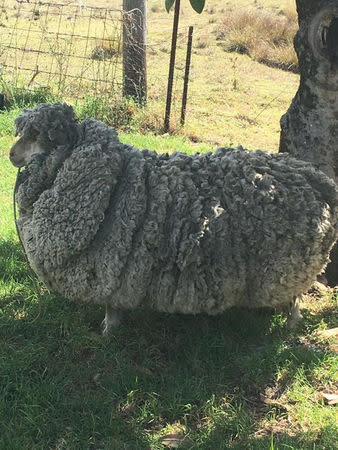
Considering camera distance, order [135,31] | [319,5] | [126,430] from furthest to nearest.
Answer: [135,31] < [319,5] < [126,430]

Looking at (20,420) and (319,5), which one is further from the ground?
(319,5)

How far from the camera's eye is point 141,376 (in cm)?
316

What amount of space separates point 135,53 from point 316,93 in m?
5.13

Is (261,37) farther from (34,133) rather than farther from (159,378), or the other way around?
(159,378)

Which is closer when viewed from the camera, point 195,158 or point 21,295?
point 195,158

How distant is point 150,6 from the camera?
1021 inches

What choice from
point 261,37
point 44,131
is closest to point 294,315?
point 44,131

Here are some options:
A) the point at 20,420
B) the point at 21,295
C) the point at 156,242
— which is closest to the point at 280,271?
the point at 156,242

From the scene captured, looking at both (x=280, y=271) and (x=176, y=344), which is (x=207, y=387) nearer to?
(x=176, y=344)

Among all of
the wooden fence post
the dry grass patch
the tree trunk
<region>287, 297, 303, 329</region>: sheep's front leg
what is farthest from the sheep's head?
the dry grass patch

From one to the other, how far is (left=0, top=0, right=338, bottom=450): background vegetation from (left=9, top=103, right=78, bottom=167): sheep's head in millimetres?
1162

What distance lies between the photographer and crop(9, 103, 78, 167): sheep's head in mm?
3209

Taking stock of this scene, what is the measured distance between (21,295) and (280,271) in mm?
1994

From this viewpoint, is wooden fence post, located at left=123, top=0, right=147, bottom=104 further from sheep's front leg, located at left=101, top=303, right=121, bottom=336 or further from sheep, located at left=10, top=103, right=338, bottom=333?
sheep's front leg, located at left=101, top=303, right=121, bottom=336
